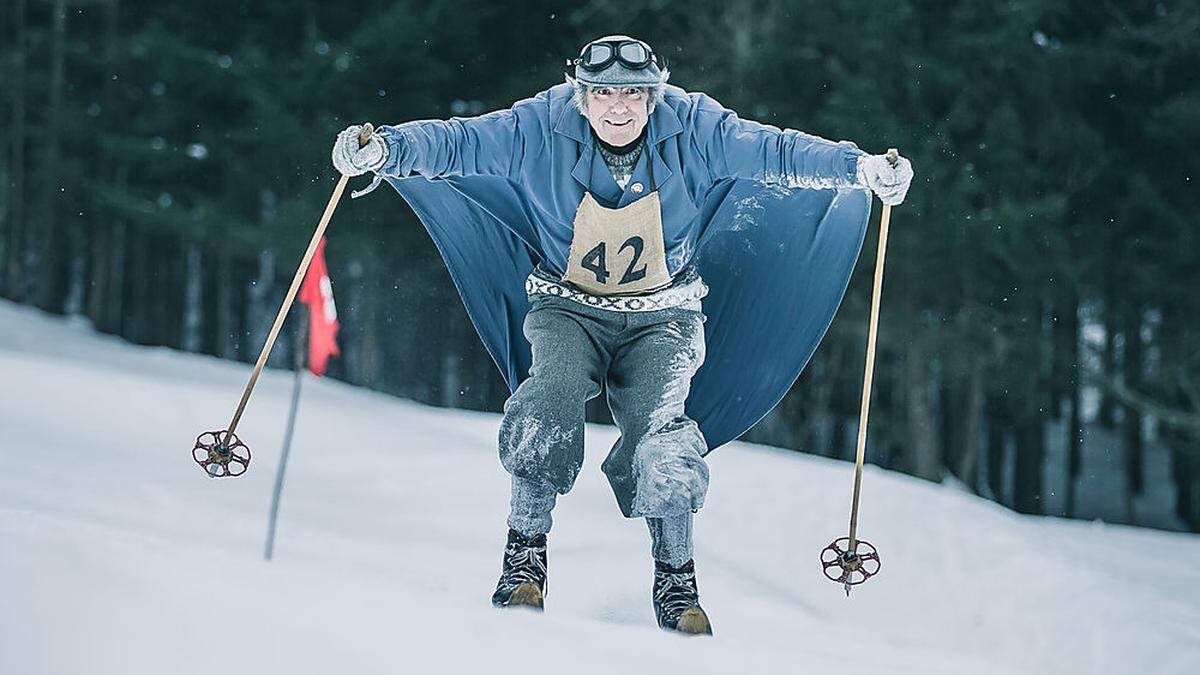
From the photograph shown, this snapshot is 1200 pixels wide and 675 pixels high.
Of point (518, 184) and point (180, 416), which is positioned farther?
point (180, 416)

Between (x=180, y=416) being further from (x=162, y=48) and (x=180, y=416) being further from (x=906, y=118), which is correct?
(x=162, y=48)

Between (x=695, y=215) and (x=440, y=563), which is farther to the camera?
(x=440, y=563)

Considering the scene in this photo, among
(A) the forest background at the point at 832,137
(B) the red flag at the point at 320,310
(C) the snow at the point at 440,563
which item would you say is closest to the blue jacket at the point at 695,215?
(C) the snow at the point at 440,563

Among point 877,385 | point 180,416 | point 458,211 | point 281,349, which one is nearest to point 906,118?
point 877,385

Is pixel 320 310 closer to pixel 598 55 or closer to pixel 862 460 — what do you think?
pixel 598 55

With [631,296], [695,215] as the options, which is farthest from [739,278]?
[631,296]

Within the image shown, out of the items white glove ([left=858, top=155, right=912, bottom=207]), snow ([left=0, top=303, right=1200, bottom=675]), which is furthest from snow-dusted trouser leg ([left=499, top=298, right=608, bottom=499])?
white glove ([left=858, top=155, right=912, bottom=207])

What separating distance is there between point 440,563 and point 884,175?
10.2 feet

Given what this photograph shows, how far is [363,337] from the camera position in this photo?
54.1ft

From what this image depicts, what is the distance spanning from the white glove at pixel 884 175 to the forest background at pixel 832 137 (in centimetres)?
840

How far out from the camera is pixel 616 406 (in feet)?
11.0

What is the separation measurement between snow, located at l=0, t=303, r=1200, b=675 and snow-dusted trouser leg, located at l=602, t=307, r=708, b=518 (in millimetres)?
380

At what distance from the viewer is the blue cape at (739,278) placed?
377 cm

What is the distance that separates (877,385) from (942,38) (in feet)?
18.8
